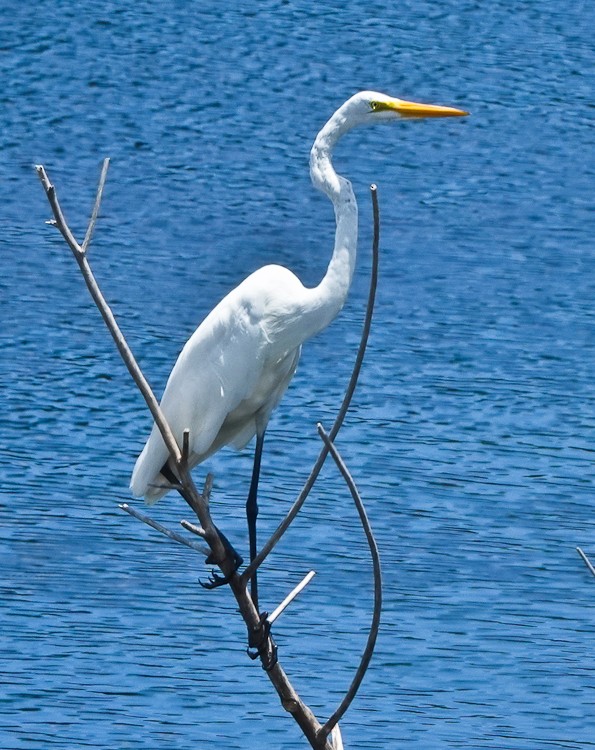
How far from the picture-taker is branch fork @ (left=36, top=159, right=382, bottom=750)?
2.94 m

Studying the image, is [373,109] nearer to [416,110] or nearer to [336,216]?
[416,110]

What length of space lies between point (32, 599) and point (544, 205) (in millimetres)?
4785

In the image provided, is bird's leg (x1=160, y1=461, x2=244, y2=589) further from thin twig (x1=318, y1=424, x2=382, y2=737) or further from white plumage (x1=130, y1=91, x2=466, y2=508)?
thin twig (x1=318, y1=424, x2=382, y2=737)

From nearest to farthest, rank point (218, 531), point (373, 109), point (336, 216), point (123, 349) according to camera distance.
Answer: point (123, 349) → point (218, 531) → point (336, 216) → point (373, 109)

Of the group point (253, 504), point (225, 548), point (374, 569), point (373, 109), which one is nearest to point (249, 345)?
point (253, 504)

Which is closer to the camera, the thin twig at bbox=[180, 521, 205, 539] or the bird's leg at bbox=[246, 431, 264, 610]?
the thin twig at bbox=[180, 521, 205, 539]

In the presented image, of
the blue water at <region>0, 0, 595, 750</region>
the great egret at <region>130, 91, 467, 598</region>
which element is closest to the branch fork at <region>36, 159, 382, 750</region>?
the great egret at <region>130, 91, 467, 598</region>

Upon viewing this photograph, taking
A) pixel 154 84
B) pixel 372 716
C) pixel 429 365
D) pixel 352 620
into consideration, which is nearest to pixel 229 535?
pixel 352 620

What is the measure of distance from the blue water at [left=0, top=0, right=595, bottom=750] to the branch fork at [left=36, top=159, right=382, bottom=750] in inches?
70.8

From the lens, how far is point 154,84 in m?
11.2

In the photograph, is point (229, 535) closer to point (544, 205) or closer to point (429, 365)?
point (429, 365)

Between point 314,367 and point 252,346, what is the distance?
3427 millimetres

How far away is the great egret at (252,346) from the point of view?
159 inches

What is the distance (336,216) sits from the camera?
3.89m
